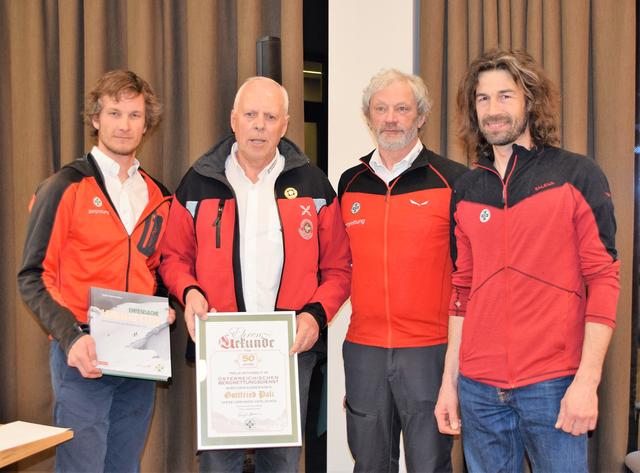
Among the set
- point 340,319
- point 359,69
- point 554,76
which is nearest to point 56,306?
point 340,319

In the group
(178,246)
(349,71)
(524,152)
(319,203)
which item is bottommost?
(178,246)

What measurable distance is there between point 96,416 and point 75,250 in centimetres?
62

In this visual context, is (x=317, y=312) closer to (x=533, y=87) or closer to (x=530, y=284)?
(x=530, y=284)

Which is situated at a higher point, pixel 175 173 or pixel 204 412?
pixel 175 173

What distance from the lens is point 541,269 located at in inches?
Answer: 72.6

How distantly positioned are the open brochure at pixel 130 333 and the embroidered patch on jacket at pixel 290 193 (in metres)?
0.62

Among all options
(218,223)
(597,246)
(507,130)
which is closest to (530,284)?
(597,246)

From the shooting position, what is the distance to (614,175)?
330cm

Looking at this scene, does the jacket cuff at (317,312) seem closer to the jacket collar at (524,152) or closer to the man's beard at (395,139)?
the man's beard at (395,139)

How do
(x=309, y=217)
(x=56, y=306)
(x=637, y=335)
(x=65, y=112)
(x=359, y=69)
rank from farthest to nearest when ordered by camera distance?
1. (x=637, y=335)
2. (x=359, y=69)
3. (x=65, y=112)
4. (x=309, y=217)
5. (x=56, y=306)

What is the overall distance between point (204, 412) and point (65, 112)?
1.74 metres

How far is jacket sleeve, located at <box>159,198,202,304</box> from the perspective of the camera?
2.36 meters

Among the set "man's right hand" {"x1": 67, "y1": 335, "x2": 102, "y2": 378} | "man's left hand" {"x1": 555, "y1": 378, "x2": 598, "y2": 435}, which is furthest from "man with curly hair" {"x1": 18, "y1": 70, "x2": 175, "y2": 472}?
"man's left hand" {"x1": 555, "y1": 378, "x2": 598, "y2": 435}

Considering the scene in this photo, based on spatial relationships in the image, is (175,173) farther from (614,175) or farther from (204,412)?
(614,175)
